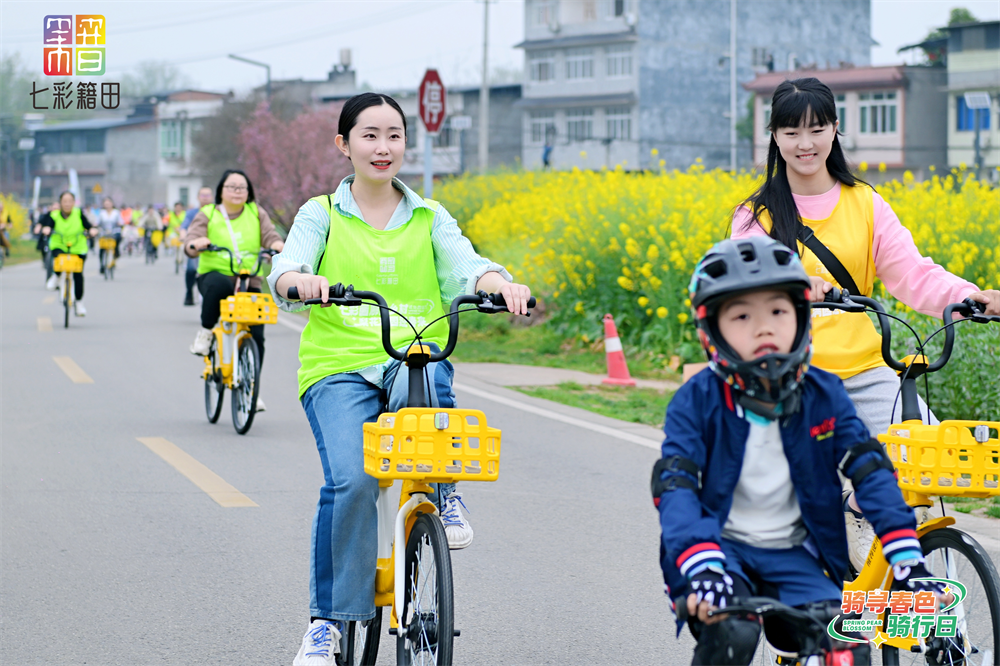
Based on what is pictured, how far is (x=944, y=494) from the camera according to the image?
318cm

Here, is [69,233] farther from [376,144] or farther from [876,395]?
[876,395]

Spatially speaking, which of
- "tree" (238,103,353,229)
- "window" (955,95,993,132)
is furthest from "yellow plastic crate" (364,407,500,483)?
"window" (955,95,993,132)

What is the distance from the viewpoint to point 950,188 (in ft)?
41.1

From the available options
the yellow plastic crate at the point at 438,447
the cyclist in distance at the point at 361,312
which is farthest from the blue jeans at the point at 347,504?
the yellow plastic crate at the point at 438,447

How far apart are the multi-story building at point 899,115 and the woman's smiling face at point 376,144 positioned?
53.4m

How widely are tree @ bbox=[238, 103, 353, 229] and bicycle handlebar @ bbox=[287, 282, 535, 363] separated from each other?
29.3 m

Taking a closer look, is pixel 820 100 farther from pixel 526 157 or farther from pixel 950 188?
pixel 526 157

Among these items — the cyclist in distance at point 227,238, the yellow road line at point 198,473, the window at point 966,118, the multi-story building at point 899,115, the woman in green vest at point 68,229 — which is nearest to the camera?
the yellow road line at point 198,473

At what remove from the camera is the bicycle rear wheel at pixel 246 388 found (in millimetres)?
9406

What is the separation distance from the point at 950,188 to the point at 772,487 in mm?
10511

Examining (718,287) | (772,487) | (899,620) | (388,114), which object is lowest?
(899,620)

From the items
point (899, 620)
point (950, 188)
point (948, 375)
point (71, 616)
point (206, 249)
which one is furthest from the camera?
point (950, 188)

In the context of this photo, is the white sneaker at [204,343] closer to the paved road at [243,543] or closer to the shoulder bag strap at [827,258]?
the paved road at [243,543]

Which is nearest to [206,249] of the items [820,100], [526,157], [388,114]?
[388,114]
